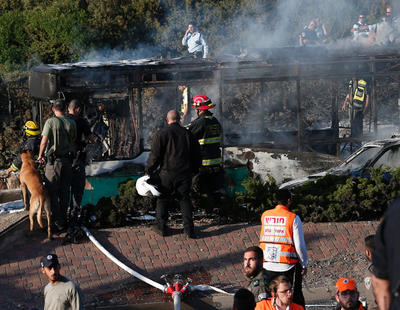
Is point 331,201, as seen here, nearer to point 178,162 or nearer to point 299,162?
point 178,162

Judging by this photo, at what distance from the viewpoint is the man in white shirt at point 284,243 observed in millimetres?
5488

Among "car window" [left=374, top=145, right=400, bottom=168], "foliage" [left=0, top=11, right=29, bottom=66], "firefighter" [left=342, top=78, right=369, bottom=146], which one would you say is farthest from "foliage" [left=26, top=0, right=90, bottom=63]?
"car window" [left=374, top=145, right=400, bottom=168]

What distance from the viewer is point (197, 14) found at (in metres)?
20.4

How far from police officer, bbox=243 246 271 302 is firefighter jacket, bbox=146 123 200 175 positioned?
316 centimetres

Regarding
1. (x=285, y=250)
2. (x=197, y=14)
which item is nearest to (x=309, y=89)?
(x=197, y=14)

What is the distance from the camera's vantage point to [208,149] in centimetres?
895

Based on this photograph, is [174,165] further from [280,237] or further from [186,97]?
[186,97]

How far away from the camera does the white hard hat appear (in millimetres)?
8023

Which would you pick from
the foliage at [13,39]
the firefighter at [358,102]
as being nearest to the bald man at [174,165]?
the firefighter at [358,102]

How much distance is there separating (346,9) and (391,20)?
4.33 meters

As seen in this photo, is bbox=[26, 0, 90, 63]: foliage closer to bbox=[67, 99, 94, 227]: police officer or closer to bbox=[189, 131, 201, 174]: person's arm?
bbox=[67, 99, 94, 227]: police officer

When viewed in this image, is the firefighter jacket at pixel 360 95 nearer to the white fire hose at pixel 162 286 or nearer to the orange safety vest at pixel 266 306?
the white fire hose at pixel 162 286

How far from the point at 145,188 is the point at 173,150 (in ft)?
1.90

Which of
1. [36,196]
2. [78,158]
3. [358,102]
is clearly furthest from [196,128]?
[358,102]
